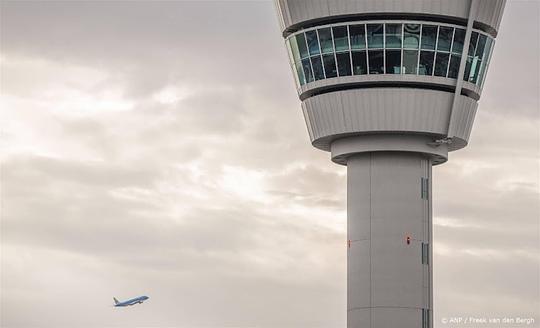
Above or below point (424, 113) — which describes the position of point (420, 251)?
below

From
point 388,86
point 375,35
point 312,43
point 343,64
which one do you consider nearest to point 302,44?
point 312,43

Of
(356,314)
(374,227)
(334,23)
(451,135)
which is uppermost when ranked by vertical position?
(334,23)

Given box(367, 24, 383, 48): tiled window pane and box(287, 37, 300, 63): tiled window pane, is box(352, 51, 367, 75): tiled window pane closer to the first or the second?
box(367, 24, 383, 48): tiled window pane

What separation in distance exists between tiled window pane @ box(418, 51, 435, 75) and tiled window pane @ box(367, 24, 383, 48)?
257 centimetres

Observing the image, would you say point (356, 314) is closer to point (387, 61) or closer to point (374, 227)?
point (374, 227)

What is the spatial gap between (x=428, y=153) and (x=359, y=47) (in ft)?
24.8

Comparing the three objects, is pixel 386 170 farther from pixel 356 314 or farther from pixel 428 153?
pixel 356 314

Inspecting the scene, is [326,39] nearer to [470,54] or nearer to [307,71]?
[307,71]

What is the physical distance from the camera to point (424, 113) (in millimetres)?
81938

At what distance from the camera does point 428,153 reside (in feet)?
273

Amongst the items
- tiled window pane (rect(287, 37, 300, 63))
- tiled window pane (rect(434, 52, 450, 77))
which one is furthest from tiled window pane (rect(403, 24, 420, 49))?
tiled window pane (rect(287, 37, 300, 63))

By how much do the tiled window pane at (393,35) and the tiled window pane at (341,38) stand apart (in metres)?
2.42

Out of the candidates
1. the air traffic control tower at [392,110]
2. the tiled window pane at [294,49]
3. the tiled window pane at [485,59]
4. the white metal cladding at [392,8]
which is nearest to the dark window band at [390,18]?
the air traffic control tower at [392,110]

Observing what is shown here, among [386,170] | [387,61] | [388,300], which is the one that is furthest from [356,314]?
[387,61]
